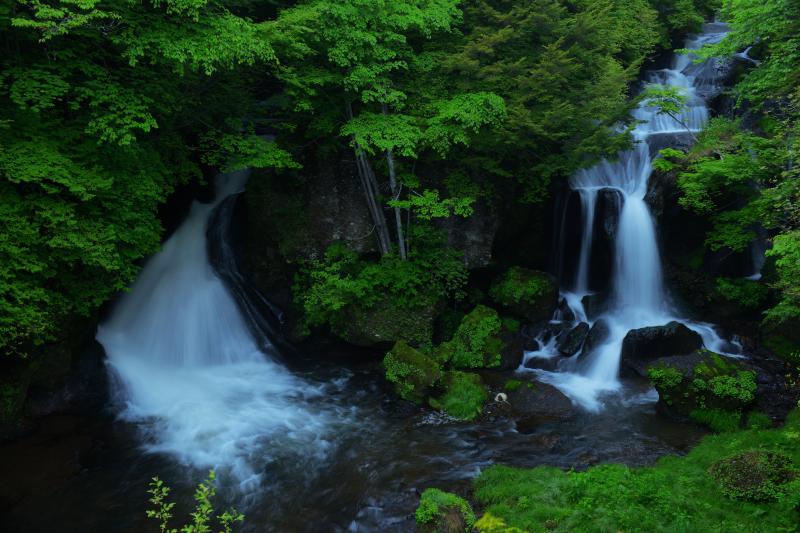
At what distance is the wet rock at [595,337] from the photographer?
41.1 ft

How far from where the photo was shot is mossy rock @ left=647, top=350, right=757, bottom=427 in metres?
9.21

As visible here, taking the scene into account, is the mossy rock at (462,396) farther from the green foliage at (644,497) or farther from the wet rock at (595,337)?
the wet rock at (595,337)

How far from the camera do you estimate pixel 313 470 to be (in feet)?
27.6

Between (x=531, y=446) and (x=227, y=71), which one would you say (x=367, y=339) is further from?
(x=227, y=71)

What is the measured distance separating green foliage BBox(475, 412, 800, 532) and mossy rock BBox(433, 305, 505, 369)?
4054 mm

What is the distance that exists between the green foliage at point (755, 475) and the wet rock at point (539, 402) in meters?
3.49

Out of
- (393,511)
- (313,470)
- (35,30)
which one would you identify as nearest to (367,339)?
(313,470)

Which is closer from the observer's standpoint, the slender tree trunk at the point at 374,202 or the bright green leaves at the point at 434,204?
the bright green leaves at the point at 434,204

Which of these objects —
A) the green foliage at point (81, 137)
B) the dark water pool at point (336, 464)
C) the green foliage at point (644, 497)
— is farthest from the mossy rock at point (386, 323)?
the green foliage at point (81, 137)

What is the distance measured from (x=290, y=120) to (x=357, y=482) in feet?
29.9

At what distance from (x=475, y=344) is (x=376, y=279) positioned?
10.1 ft

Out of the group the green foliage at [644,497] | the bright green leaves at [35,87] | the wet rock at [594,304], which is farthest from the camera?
the wet rock at [594,304]

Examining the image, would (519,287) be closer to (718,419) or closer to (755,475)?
(718,419)

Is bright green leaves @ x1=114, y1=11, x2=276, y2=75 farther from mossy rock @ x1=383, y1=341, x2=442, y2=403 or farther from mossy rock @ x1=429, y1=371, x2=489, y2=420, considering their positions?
mossy rock @ x1=429, y1=371, x2=489, y2=420
